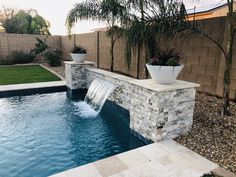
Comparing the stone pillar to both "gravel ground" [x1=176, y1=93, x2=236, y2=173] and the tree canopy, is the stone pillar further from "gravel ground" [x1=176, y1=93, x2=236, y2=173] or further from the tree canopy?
the tree canopy

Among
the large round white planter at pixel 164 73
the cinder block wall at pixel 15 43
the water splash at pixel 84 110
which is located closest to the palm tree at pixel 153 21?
the large round white planter at pixel 164 73

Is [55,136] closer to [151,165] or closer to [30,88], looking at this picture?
[151,165]

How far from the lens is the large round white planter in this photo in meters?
3.85

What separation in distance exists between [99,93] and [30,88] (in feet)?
9.80

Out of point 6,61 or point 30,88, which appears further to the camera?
point 6,61

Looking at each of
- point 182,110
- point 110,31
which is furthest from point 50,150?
point 110,31

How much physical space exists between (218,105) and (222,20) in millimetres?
2036

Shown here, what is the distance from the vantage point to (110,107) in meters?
6.66

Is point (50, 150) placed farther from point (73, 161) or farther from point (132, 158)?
point (132, 158)

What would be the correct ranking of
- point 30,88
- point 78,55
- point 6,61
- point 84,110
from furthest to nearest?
point 6,61 → point 78,55 → point 30,88 → point 84,110

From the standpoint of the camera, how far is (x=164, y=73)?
12.7 ft

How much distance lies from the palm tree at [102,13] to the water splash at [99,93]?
199 cm

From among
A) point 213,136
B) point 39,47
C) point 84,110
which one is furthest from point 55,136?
point 39,47

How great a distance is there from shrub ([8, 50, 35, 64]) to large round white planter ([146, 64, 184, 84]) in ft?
42.8
